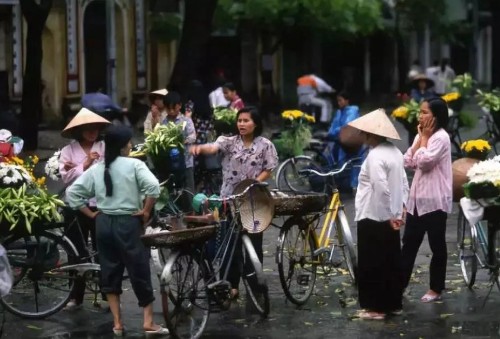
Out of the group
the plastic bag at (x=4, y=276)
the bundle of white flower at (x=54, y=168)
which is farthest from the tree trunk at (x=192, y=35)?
the plastic bag at (x=4, y=276)

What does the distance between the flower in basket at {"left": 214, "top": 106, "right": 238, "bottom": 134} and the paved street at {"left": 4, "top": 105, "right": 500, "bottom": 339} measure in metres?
4.67

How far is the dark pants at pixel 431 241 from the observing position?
1098cm

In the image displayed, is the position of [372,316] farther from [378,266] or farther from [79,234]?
[79,234]

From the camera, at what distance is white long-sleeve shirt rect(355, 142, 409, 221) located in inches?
401

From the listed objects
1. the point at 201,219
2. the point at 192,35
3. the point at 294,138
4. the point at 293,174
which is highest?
the point at 192,35

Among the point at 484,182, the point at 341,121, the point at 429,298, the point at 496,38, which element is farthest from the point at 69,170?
the point at 496,38

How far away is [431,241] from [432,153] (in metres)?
0.77

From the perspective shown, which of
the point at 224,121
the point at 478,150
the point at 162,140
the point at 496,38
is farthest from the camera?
the point at 496,38

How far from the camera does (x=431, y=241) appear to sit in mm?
11062

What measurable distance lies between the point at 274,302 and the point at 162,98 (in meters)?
4.62

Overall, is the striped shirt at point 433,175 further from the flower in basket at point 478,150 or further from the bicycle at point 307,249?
the flower in basket at point 478,150

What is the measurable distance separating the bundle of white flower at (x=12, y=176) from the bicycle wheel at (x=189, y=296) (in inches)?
66.6

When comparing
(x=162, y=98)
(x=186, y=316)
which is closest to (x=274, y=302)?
(x=186, y=316)

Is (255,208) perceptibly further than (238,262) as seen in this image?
No
